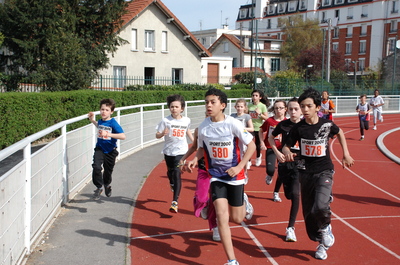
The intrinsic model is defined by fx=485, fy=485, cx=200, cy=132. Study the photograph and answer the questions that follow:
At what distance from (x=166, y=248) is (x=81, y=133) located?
369 cm

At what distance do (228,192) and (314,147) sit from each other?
1.21 m

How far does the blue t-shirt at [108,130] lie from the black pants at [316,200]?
10.2ft

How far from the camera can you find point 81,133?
28.9 ft

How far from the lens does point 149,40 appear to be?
41469 millimetres

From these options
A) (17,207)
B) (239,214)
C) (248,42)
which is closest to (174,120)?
(239,214)

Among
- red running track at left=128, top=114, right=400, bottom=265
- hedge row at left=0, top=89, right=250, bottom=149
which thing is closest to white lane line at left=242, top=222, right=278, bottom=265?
red running track at left=128, top=114, right=400, bottom=265

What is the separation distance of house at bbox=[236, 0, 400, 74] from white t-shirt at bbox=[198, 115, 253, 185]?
229 feet

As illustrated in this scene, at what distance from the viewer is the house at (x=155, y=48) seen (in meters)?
39.5

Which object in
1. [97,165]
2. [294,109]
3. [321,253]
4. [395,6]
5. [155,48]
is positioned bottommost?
[321,253]

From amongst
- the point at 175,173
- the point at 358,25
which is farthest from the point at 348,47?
the point at 175,173

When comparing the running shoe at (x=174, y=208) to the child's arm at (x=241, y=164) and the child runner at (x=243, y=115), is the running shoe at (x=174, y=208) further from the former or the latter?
the child runner at (x=243, y=115)

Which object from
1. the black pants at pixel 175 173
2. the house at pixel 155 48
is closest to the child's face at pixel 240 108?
the black pants at pixel 175 173

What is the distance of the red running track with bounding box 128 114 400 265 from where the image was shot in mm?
5617

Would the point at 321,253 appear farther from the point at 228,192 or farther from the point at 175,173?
the point at 175,173
